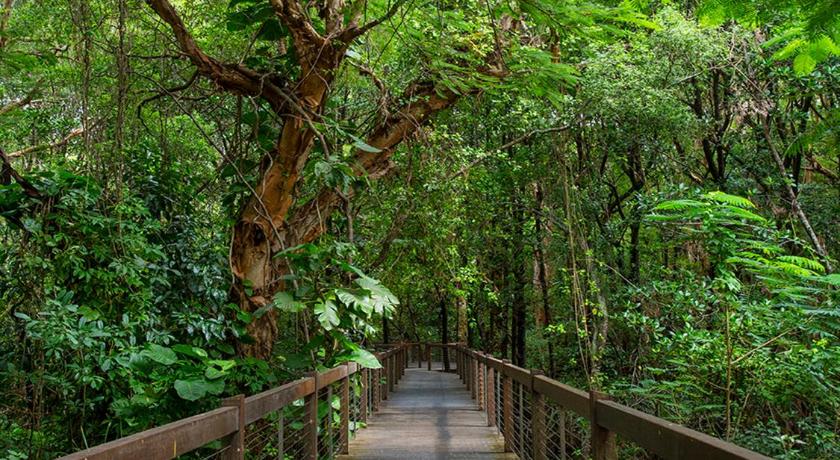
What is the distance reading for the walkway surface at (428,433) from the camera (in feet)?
23.2

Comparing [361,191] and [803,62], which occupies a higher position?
[803,62]

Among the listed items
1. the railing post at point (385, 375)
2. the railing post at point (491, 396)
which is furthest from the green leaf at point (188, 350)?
the railing post at point (385, 375)

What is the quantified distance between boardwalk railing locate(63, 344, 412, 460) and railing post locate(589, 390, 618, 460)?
1728mm

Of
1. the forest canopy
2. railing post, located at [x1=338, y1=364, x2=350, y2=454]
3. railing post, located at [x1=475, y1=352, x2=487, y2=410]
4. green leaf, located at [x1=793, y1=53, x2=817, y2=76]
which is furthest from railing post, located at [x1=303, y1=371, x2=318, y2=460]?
railing post, located at [x1=475, y1=352, x2=487, y2=410]

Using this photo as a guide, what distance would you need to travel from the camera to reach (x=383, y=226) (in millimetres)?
11555

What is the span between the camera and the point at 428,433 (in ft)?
28.6

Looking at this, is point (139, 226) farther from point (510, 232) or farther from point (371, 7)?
point (510, 232)

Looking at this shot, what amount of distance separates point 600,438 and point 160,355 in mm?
3242

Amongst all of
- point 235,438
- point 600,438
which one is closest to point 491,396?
point 600,438

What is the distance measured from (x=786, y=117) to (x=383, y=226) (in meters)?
6.67

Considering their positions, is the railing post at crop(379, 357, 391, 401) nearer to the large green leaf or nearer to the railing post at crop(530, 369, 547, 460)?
the large green leaf

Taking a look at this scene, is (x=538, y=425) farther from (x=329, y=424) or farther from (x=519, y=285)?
(x=519, y=285)

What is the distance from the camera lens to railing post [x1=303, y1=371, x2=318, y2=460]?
17.4 ft

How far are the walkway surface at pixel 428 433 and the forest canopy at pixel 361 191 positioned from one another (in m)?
1.32
